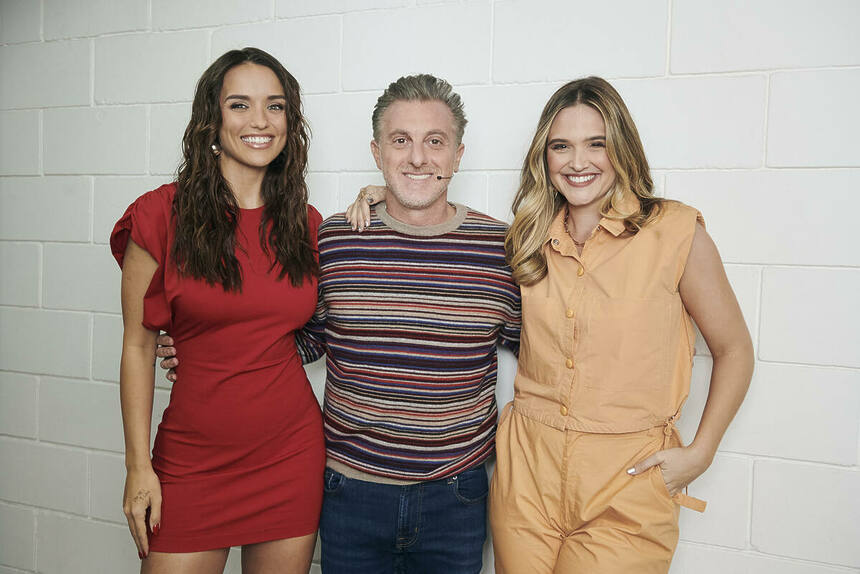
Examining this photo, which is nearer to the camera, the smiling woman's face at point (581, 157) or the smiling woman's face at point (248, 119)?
the smiling woman's face at point (581, 157)

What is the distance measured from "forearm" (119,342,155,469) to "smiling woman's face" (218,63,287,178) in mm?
494

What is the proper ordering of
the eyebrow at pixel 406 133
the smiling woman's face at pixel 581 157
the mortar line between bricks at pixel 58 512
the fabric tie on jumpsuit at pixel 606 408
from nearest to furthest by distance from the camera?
the fabric tie on jumpsuit at pixel 606 408, the smiling woman's face at pixel 581 157, the eyebrow at pixel 406 133, the mortar line between bricks at pixel 58 512

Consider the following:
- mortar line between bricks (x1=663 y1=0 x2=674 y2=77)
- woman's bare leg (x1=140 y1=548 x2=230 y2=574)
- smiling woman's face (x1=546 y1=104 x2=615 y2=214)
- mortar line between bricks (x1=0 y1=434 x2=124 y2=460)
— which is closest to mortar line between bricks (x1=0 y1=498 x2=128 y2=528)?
mortar line between bricks (x1=0 y1=434 x2=124 y2=460)

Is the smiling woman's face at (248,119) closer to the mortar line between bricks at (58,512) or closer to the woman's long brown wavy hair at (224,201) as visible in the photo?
the woman's long brown wavy hair at (224,201)

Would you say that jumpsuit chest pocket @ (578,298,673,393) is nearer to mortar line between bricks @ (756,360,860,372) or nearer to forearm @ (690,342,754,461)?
forearm @ (690,342,754,461)

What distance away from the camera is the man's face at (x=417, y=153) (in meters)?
1.60

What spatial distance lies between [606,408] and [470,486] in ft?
1.29

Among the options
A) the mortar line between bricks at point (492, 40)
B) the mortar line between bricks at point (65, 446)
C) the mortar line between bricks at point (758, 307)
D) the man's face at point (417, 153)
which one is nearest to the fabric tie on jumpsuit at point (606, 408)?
the mortar line between bricks at point (758, 307)

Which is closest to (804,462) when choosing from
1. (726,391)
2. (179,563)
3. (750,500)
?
(750,500)

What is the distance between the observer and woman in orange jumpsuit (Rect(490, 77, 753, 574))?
1416 mm

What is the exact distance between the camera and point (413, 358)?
157cm

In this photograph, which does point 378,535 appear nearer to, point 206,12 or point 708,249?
point 708,249

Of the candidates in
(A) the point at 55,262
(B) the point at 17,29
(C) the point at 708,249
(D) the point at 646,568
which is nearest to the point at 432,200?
(C) the point at 708,249

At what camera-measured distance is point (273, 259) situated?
5.31 feet
